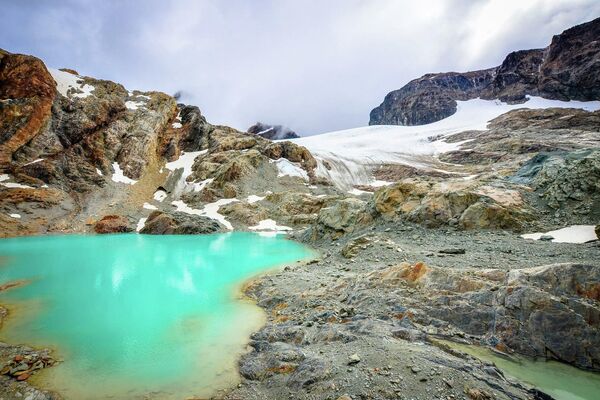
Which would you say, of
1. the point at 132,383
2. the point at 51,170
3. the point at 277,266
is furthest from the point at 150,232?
the point at 132,383

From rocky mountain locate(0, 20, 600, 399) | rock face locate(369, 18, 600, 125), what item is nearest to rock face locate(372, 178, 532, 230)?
rocky mountain locate(0, 20, 600, 399)

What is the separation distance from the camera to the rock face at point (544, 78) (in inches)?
5225

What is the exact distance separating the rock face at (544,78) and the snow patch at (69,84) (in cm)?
18080

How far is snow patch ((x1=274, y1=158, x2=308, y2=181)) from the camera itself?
71.5m

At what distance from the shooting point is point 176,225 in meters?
43.9

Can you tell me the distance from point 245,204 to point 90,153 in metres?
36.3

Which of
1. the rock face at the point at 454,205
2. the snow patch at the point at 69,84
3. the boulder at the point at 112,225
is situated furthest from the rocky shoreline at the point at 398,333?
the snow patch at the point at 69,84

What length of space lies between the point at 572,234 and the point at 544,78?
185 metres

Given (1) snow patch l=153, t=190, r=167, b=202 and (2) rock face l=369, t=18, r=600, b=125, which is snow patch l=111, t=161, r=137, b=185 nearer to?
(1) snow patch l=153, t=190, r=167, b=202

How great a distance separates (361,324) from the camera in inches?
308

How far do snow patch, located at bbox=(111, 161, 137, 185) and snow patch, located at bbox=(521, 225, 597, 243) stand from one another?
6746 centimetres

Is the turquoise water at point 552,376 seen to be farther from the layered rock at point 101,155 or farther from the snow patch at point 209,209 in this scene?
the layered rock at point 101,155

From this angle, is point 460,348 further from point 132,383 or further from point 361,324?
point 132,383

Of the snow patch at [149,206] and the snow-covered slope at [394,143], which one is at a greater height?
the snow-covered slope at [394,143]
